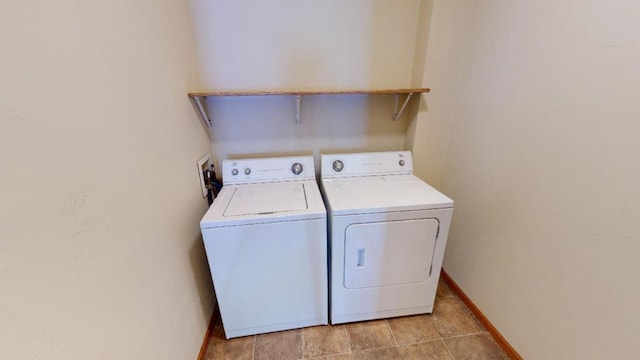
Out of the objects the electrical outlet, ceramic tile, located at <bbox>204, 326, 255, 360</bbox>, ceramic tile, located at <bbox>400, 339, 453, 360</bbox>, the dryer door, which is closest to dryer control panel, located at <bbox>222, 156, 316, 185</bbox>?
the electrical outlet

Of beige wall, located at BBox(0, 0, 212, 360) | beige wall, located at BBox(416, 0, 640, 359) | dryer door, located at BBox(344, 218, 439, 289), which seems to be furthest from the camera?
dryer door, located at BBox(344, 218, 439, 289)

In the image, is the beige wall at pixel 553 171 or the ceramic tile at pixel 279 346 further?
the ceramic tile at pixel 279 346

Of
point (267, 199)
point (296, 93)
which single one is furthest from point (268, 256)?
point (296, 93)

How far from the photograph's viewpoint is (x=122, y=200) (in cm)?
87

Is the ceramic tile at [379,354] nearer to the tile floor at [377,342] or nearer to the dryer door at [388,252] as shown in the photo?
the tile floor at [377,342]

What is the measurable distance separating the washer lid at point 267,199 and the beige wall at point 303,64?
1.16 feet

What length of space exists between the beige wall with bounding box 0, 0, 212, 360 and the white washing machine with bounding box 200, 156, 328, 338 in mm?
207

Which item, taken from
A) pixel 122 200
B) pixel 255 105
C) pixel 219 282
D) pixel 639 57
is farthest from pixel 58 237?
pixel 639 57

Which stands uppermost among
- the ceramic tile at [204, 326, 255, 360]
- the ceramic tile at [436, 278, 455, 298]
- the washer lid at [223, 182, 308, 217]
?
the washer lid at [223, 182, 308, 217]

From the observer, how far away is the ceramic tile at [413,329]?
158 cm

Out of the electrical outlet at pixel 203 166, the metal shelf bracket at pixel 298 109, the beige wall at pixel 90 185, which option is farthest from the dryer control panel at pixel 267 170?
the beige wall at pixel 90 185

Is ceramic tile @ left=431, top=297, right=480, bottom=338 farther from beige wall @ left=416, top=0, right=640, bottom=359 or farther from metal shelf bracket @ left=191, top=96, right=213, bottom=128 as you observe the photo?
metal shelf bracket @ left=191, top=96, right=213, bottom=128

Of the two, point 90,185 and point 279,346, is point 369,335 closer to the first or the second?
point 279,346

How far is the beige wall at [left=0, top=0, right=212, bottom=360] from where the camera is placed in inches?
21.4
